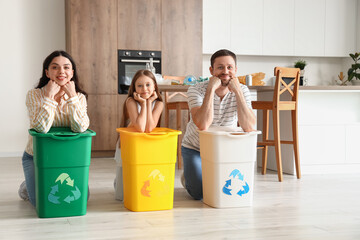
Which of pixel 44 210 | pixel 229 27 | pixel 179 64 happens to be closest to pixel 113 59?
pixel 179 64

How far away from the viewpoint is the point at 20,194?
2.83 meters

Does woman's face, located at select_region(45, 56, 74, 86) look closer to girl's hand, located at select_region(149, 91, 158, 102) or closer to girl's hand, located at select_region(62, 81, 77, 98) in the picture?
girl's hand, located at select_region(62, 81, 77, 98)

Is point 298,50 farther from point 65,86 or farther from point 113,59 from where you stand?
point 65,86

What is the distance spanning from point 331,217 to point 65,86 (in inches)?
64.3

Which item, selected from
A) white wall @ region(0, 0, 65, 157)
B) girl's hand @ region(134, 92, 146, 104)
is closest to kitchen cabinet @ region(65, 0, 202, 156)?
white wall @ region(0, 0, 65, 157)

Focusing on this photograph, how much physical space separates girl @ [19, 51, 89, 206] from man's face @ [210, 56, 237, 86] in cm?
84

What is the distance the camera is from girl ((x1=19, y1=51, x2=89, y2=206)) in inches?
92.4

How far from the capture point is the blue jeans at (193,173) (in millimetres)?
2819

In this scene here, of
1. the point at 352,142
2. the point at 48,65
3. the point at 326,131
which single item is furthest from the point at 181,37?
the point at 48,65

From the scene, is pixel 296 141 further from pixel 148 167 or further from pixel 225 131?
pixel 148 167

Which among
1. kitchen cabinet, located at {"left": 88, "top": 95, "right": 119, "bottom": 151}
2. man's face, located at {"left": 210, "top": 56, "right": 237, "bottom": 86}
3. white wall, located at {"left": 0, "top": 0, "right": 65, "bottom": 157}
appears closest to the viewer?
man's face, located at {"left": 210, "top": 56, "right": 237, "bottom": 86}

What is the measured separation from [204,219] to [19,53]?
392 cm

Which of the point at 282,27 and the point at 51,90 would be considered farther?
the point at 282,27

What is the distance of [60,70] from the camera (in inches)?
97.6
